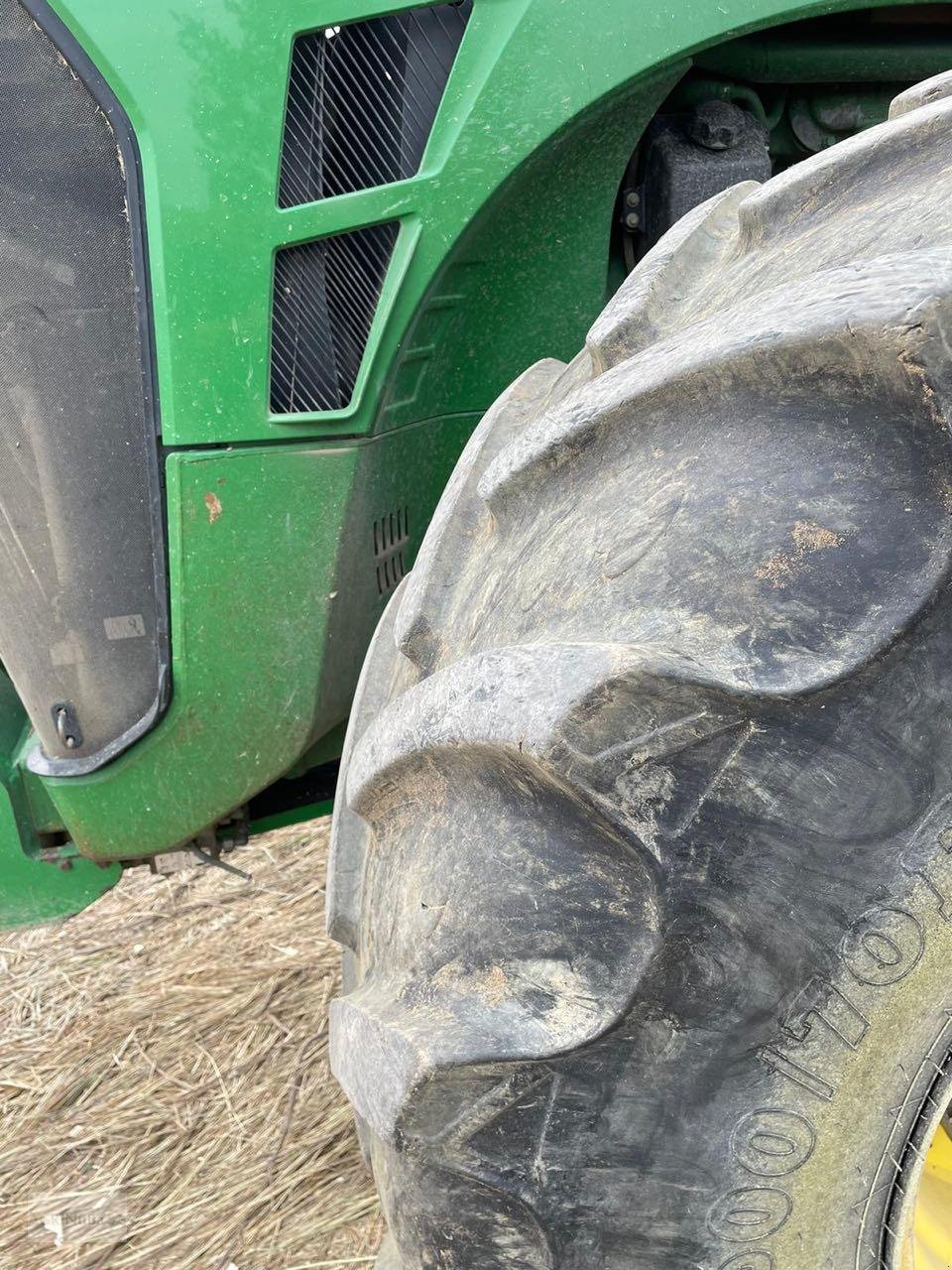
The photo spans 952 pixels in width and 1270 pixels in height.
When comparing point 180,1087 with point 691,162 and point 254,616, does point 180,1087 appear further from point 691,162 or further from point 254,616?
point 691,162

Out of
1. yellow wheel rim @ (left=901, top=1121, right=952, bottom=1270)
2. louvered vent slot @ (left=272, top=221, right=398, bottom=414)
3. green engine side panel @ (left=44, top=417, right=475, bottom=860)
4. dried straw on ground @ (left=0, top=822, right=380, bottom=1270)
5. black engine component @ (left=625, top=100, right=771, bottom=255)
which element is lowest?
dried straw on ground @ (left=0, top=822, right=380, bottom=1270)

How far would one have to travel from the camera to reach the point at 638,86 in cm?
98

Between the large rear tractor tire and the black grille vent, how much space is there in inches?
13.1

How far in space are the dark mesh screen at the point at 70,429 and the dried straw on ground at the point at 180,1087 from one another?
0.74 m

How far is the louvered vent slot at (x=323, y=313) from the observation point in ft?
3.28

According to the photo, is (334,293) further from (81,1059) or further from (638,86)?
(81,1059)

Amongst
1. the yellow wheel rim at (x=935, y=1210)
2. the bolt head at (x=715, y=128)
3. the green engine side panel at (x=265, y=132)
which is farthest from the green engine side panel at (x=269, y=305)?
the yellow wheel rim at (x=935, y=1210)

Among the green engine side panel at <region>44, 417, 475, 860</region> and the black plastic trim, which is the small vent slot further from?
the black plastic trim

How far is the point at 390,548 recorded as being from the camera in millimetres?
1155

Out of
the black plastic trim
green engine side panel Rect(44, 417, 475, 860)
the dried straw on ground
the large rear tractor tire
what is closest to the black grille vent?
the black plastic trim

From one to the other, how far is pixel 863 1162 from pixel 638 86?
2.59 feet

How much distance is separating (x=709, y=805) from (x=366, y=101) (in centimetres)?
65

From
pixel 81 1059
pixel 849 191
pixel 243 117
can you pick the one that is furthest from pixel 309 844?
pixel 849 191

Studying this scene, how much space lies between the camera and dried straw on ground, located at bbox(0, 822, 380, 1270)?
1.52 metres
